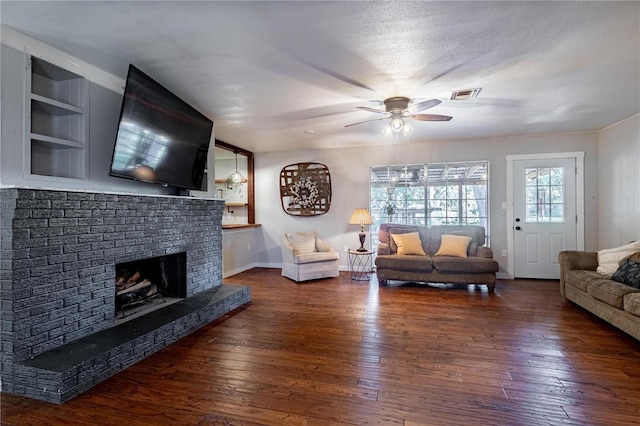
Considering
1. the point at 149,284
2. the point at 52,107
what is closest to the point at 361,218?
the point at 149,284

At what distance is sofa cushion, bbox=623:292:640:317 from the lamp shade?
10.7ft

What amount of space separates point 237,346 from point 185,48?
93.7 inches

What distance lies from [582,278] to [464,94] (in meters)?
2.36

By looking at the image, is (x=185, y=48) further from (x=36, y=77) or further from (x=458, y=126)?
(x=458, y=126)

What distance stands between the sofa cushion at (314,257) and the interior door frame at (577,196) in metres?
2.82

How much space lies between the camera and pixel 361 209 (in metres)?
5.59

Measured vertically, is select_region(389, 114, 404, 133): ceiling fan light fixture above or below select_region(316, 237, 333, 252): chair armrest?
above

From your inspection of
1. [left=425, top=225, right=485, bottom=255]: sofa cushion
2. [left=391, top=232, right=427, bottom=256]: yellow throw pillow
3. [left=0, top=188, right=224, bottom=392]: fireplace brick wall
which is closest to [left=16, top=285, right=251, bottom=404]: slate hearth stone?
[left=0, top=188, right=224, bottom=392]: fireplace brick wall

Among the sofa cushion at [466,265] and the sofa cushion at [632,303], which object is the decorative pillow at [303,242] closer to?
the sofa cushion at [466,265]

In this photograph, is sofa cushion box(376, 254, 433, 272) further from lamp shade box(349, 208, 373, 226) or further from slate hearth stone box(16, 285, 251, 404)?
slate hearth stone box(16, 285, 251, 404)

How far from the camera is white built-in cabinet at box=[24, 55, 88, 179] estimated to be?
2531mm

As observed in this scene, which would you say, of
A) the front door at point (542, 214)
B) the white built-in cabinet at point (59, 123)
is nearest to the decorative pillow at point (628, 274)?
the front door at point (542, 214)

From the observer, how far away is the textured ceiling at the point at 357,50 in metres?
1.96

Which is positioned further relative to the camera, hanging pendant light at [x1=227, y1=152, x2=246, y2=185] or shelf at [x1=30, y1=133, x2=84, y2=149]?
hanging pendant light at [x1=227, y1=152, x2=246, y2=185]
